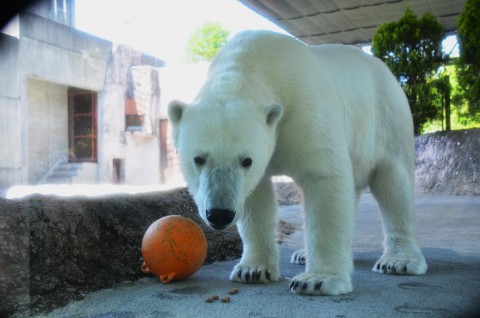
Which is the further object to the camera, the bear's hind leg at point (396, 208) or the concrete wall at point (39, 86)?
the concrete wall at point (39, 86)

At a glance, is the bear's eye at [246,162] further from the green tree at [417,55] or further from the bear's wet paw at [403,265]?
the green tree at [417,55]

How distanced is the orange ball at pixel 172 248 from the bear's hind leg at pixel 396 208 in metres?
0.89

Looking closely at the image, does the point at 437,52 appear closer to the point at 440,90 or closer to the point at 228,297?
the point at 440,90

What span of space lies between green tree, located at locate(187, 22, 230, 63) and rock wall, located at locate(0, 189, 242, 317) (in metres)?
14.2

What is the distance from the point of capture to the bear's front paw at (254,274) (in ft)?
6.89


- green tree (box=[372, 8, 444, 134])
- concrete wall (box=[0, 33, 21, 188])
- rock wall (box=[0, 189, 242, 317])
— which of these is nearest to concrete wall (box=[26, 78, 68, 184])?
concrete wall (box=[0, 33, 21, 188])

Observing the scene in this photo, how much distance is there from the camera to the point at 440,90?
7.05m

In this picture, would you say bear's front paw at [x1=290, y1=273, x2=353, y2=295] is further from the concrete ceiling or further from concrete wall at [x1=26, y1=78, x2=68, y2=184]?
concrete wall at [x1=26, y1=78, x2=68, y2=184]

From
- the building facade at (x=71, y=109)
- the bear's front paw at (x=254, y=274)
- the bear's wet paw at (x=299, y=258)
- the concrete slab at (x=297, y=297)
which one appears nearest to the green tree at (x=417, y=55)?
the building facade at (x=71, y=109)

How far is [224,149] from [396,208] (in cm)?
116

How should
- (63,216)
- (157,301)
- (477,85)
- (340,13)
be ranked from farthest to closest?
(340,13)
(477,85)
(63,216)
(157,301)

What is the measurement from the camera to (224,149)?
65.2 inches

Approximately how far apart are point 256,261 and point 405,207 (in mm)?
801

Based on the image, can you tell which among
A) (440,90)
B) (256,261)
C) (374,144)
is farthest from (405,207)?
(440,90)
